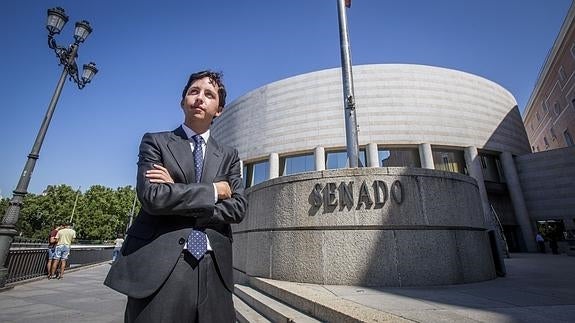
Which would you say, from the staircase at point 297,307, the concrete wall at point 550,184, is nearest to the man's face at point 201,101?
the staircase at point 297,307

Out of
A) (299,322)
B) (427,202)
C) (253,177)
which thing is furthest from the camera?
(253,177)

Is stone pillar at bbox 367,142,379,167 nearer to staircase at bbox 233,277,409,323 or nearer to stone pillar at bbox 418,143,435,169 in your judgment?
stone pillar at bbox 418,143,435,169

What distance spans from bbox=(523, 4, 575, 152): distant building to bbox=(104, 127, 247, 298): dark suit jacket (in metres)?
39.8

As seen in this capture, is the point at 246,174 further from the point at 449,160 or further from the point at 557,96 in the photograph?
the point at 557,96

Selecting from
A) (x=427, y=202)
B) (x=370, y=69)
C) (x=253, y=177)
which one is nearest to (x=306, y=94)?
(x=370, y=69)

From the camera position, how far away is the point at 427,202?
560 cm

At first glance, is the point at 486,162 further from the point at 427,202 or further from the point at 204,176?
the point at 204,176

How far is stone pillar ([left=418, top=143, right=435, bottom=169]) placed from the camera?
1031 inches

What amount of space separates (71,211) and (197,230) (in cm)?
5904

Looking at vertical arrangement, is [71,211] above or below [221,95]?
above

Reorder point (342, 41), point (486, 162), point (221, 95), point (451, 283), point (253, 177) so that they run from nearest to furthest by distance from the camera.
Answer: point (221, 95)
point (451, 283)
point (342, 41)
point (486, 162)
point (253, 177)

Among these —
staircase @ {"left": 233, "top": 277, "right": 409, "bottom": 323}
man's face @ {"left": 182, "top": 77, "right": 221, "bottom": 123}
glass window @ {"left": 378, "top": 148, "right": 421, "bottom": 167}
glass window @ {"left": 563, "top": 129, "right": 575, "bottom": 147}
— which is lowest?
staircase @ {"left": 233, "top": 277, "right": 409, "bottom": 323}

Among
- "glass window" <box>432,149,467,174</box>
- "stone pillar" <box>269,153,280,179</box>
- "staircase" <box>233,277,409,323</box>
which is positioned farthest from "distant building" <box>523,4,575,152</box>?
"staircase" <box>233,277,409,323</box>

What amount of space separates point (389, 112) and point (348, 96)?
2204 cm
